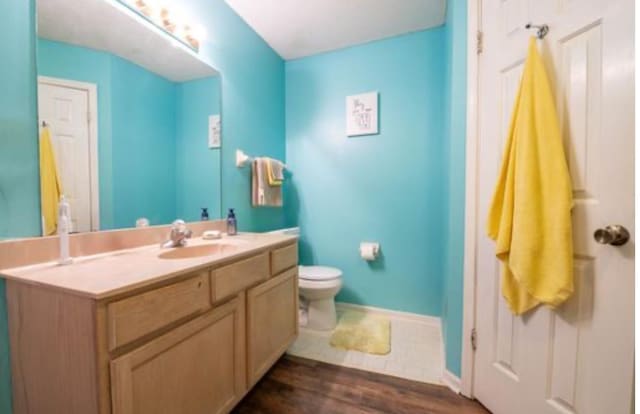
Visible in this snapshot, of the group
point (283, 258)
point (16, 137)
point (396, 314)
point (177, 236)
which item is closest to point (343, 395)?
point (283, 258)

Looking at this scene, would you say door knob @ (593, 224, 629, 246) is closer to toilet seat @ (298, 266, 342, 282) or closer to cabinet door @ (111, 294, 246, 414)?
cabinet door @ (111, 294, 246, 414)

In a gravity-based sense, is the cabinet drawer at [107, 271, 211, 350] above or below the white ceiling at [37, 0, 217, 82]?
below

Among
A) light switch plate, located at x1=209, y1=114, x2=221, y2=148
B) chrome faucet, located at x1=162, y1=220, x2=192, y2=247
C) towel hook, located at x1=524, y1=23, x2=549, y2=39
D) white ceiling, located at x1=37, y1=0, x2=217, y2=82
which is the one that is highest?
white ceiling, located at x1=37, y1=0, x2=217, y2=82

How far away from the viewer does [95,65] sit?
42.7 inches

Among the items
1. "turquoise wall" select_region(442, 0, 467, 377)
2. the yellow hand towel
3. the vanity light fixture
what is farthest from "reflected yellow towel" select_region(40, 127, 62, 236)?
"turquoise wall" select_region(442, 0, 467, 377)

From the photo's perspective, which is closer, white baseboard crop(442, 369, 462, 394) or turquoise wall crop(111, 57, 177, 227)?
turquoise wall crop(111, 57, 177, 227)

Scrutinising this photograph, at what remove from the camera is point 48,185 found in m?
0.94

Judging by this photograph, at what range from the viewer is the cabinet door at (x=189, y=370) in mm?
730

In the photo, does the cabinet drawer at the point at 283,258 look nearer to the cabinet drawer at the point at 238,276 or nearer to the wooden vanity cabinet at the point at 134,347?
the cabinet drawer at the point at 238,276

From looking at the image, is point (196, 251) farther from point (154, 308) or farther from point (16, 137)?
point (16, 137)

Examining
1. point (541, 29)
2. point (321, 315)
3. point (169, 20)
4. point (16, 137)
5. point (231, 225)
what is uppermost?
point (169, 20)

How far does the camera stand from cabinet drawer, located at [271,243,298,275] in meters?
1.42

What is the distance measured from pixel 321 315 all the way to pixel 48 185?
1.72 m

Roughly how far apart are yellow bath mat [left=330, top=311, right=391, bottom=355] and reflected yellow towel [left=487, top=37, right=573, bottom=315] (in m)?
1.01
